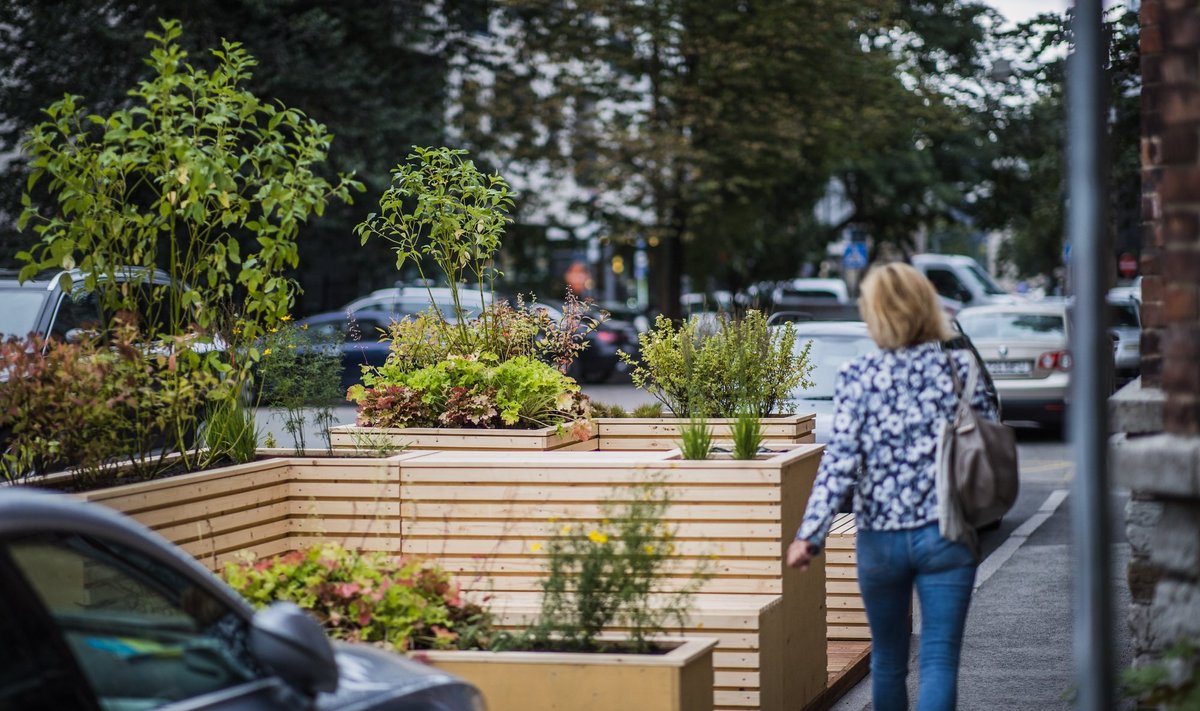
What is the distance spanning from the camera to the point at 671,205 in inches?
1111

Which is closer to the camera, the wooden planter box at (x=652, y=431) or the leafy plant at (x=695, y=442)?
the leafy plant at (x=695, y=442)

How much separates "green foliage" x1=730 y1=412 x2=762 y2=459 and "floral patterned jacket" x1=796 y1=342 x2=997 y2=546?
1.21 meters

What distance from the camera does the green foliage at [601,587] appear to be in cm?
492

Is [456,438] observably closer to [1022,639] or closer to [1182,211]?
[1022,639]

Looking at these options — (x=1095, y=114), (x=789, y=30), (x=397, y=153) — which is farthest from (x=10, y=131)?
(x=1095, y=114)

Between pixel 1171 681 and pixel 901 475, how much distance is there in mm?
1216

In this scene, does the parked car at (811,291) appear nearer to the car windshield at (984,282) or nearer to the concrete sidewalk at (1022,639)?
the car windshield at (984,282)

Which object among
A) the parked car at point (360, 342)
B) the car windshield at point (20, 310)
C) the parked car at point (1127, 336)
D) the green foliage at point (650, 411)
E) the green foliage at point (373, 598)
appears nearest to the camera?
the green foliage at point (373, 598)

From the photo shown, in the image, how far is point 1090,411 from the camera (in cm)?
311

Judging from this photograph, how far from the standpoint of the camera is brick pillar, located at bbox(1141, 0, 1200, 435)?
3887 millimetres

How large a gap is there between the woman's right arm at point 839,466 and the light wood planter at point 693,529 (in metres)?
0.97

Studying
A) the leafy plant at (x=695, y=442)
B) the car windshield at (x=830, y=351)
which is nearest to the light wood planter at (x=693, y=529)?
the leafy plant at (x=695, y=442)

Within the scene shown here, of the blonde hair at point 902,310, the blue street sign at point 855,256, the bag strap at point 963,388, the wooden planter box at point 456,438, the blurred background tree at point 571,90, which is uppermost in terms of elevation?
the blurred background tree at point 571,90

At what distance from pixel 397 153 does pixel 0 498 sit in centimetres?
2414
